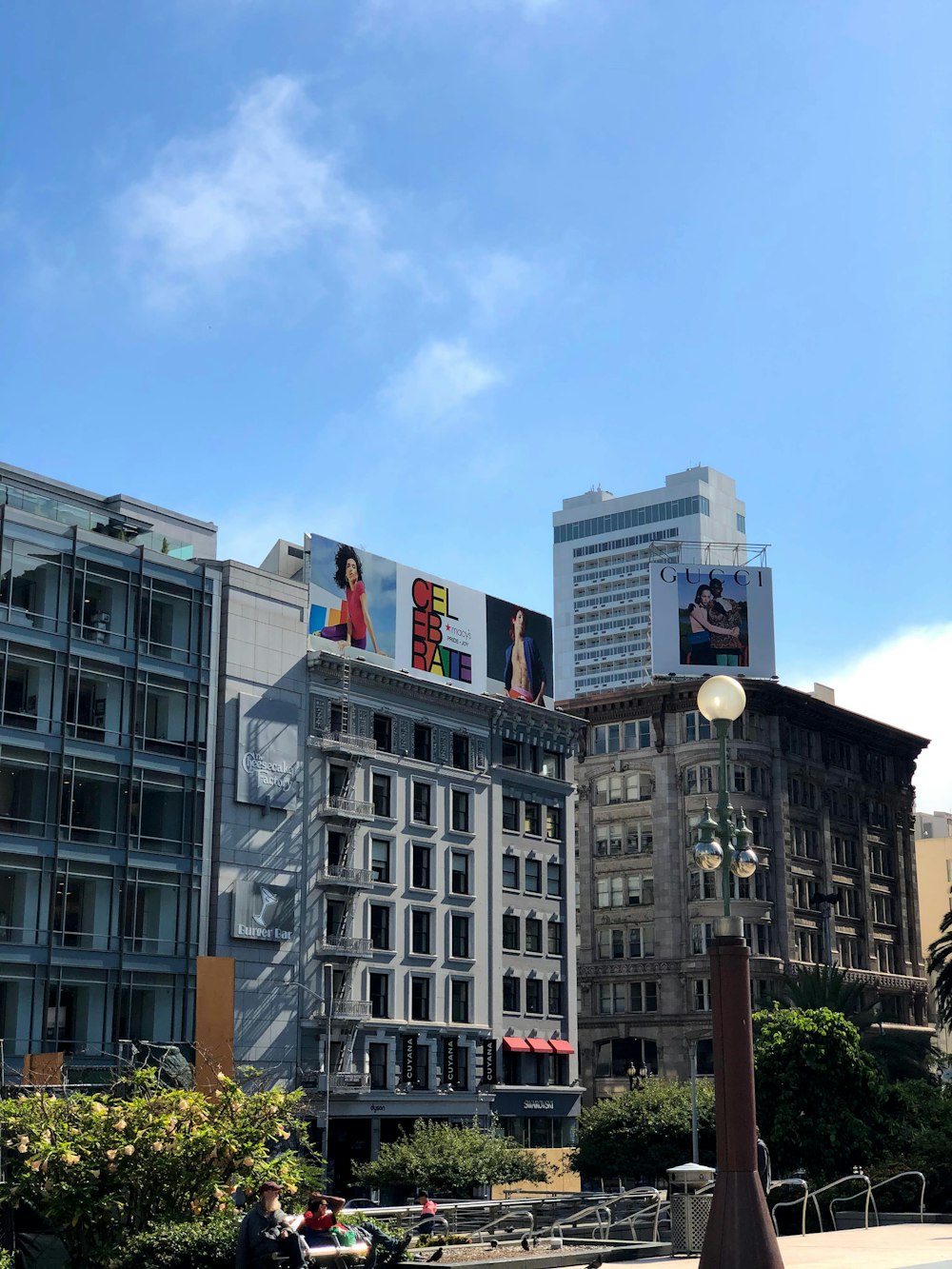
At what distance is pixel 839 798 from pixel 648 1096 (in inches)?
1853

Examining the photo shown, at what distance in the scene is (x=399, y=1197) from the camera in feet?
219

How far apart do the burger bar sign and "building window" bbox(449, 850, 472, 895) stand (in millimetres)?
11576

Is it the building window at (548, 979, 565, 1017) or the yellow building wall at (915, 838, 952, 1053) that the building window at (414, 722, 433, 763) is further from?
the yellow building wall at (915, 838, 952, 1053)

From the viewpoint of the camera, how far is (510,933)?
82.7 meters

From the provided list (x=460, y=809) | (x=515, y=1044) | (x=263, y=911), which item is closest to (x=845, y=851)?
(x=515, y=1044)

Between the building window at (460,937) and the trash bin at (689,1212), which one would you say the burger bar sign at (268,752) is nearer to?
the building window at (460,937)

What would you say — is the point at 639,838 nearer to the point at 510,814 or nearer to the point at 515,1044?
the point at 510,814

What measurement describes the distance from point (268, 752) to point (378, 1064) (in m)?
15.7

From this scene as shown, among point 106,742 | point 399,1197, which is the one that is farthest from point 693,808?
point 106,742

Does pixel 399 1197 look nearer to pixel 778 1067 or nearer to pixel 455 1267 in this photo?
pixel 778 1067

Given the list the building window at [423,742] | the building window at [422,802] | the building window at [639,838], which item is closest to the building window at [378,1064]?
the building window at [422,802]

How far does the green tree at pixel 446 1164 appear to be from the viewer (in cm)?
5831

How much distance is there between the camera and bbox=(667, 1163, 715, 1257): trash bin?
91.7ft

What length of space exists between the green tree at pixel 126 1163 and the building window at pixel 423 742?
52841 mm
